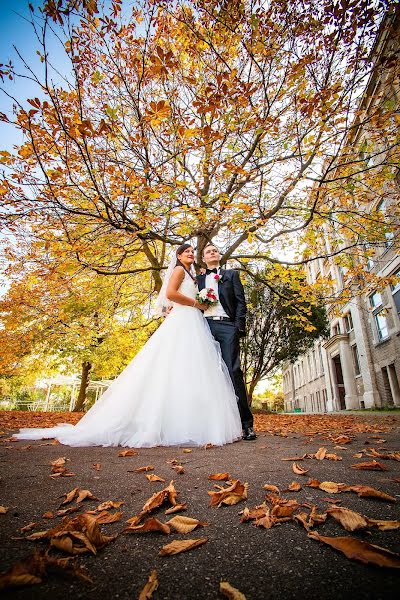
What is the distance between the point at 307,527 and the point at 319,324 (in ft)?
54.1

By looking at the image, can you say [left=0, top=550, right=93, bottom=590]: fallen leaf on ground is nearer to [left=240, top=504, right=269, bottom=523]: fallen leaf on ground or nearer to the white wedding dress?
[left=240, top=504, right=269, bottom=523]: fallen leaf on ground

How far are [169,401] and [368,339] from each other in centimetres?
2063

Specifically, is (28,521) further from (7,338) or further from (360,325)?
(360,325)

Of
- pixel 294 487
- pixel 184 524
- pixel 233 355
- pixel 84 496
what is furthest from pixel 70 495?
pixel 233 355

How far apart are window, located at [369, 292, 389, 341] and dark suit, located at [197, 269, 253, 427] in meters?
17.0

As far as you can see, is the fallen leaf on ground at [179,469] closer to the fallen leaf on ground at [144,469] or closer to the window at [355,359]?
the fallen leaf on ground at [144,469]

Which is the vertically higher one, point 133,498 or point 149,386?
point 149,386

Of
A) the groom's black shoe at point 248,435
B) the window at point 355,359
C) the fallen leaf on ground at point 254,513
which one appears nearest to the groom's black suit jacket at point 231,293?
the groom's black shoe at point 248,435

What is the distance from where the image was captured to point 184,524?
4.81 feet

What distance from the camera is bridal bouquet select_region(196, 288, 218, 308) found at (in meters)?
4.50

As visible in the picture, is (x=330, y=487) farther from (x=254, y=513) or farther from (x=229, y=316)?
(x=229, y=316)

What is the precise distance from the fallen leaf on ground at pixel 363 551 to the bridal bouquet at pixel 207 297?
340cm

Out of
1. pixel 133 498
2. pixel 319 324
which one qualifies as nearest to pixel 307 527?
pixel 133 498

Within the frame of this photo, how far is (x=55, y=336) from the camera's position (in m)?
13.7
